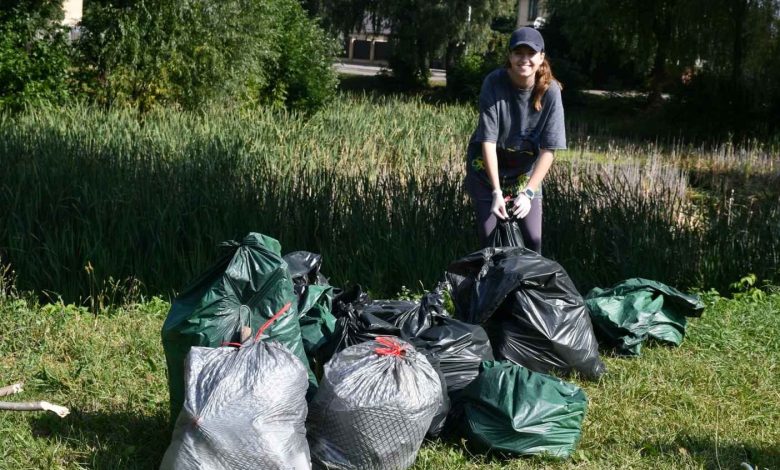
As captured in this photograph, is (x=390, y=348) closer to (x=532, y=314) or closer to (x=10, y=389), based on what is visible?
(x=532, y=314)

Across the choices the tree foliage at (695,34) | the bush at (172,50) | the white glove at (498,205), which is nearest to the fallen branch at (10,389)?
the white glove at (498,205)

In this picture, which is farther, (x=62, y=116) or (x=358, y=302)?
(x=62, y=116)

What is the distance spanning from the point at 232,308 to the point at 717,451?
200cm

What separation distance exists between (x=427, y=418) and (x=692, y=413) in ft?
4.61

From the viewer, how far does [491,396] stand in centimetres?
374

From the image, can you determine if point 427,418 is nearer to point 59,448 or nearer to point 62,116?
point 59,448

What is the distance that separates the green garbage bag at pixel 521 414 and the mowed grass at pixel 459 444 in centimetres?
6

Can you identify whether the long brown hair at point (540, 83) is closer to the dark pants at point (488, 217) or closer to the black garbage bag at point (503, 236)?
the dark pants at point (488, 217)

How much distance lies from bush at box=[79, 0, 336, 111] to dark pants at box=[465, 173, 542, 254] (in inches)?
360

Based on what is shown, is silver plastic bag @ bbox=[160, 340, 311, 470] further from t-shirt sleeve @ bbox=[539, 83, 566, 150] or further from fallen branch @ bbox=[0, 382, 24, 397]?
t-shirt sleeve @ bbox=[539, 83, 566, 150]

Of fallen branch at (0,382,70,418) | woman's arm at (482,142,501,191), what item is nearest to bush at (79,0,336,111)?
woman's arm at (482,142,501,191)

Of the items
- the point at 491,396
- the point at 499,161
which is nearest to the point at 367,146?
the point at 499,161

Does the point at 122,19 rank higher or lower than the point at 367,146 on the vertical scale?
higher

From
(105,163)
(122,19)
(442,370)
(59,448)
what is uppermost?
(122,19)
